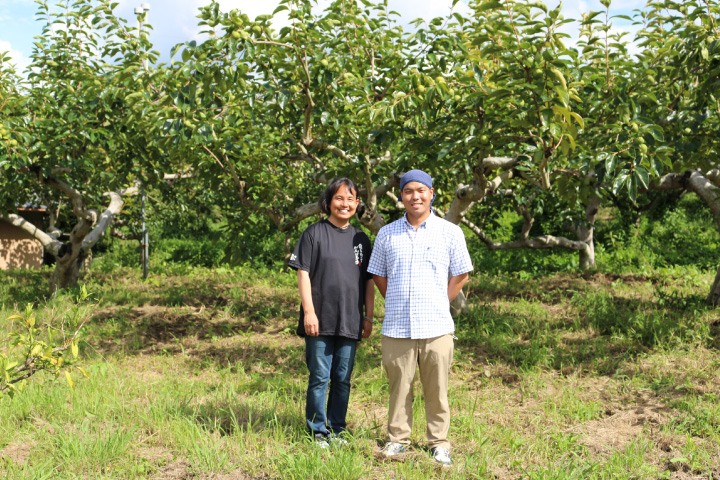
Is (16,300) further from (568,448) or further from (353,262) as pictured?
(568,448)

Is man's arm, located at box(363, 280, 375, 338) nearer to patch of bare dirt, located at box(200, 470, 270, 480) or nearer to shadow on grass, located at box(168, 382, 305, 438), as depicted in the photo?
shadow on grass, located at box(168, 382, 305, 438)

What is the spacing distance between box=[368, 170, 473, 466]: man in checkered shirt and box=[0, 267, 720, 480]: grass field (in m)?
0.24

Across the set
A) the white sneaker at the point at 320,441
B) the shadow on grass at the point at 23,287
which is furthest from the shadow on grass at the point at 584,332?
the shadow on grass at the point at 23,287

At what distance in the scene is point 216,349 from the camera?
18.6 ft

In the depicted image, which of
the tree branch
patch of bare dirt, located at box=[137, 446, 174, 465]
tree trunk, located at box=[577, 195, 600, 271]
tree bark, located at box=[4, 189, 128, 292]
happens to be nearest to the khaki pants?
patch of bare dirt, located at box=[137, 446, 174, 465]

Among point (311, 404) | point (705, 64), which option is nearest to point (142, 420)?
point (311, 404)

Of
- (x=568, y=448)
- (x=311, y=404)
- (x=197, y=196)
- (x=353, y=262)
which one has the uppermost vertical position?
(x=197, y=196)

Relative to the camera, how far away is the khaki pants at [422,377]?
285 centimetres

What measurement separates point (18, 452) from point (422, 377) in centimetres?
237

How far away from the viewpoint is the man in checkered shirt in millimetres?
2832

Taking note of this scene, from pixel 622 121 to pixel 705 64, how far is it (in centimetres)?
90

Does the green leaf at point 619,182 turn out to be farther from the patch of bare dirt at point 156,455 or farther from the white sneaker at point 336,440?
the patch of bare dirt at point 156,455

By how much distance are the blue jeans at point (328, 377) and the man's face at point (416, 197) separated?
81 cm

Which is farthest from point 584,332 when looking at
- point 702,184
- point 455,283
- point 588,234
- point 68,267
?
point 68,267
